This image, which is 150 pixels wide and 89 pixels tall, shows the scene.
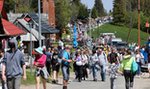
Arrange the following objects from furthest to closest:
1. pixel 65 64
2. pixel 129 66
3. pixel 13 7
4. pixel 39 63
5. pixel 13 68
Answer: pixel 13 7, pixel 65 64, pixel 129 66, pixel 39 63, pixel 13 68

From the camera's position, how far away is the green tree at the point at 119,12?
16594 centimetres

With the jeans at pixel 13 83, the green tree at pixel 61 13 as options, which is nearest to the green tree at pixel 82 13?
the green tree at pixel 61 13

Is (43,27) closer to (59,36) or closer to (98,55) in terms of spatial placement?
(98,55)

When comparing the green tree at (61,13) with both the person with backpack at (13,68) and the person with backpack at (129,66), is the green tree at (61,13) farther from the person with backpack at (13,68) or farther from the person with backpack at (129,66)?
the person with backpack at (13,68)

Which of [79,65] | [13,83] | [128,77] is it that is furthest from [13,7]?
[13,83]

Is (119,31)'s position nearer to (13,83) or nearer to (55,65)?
(55,65)

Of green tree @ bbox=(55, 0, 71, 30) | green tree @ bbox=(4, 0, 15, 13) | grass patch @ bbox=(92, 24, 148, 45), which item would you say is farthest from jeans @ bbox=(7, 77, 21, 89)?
grass patch @ bbox=(92, 24, 148, 45)

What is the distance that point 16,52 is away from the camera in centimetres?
1477

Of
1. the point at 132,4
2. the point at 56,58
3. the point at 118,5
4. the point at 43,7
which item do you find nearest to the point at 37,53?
the point at 56,58

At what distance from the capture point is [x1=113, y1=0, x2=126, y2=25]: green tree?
6533 inches

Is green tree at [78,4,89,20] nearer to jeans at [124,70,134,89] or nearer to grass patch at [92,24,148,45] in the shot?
grass patch at [92,24,148,45]

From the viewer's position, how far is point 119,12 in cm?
16650

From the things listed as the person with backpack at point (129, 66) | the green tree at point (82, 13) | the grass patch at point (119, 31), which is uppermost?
the person with backpack at point (129, 66)

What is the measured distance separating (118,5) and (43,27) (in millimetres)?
110939
